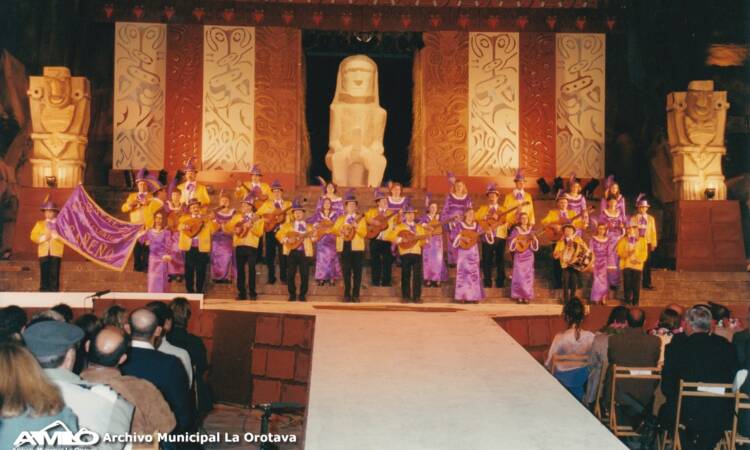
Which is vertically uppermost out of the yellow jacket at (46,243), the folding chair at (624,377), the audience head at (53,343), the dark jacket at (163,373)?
the yellow jacket at (46,243)

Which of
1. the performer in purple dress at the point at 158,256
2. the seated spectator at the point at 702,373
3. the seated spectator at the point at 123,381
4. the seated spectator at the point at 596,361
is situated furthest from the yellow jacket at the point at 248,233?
the seated spectator at the point at 123,381

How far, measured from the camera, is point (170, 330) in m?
5.38

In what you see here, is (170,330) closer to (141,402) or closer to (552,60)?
(141,402)

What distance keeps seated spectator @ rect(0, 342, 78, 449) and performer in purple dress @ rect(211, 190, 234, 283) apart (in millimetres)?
8528

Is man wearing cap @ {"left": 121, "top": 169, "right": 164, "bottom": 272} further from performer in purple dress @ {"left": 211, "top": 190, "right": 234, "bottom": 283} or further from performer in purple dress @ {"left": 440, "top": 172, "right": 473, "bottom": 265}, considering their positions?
performer in purple dress @ {"left": 440, "top": 172, "right": 473, "bottom": 265}

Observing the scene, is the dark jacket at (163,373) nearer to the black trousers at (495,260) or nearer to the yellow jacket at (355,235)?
the yellow jacket at (355,235)

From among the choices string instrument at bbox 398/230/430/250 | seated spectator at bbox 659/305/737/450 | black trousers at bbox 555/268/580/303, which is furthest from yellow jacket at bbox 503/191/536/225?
seated spectator at bbox 659/305/737/450

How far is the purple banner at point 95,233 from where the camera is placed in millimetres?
10414

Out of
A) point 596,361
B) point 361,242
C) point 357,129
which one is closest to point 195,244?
point 361,242

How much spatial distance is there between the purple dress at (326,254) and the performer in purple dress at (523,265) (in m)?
2.41

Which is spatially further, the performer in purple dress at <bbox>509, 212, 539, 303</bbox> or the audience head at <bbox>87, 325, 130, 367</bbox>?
the performer in purple dress at <bbox>509, 212, 539, 303</bbox>

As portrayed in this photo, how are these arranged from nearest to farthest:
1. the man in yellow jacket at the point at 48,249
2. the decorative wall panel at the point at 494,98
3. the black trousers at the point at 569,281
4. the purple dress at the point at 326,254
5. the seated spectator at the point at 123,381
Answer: the seated spectator at the point at 123,381, the black trousers at the point at 569,281, the man in yellow jacket at the point at 48,249, the purple dress at the point at 326,254, the decorative wall panel at the point at 494,98

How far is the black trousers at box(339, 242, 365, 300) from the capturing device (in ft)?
35.5

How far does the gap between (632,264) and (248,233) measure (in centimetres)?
509
